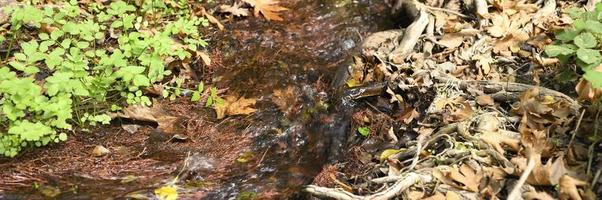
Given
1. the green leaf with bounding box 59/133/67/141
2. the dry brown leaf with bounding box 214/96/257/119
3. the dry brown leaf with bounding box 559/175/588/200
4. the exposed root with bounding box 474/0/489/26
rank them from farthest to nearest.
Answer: the exposed root with bounding box 474/0/489/26 → the dry brown leaf with bounding box 214/96/257/119 → the green leaf with bounding box 59/133/67/141 → the dry brown leaf with bounding box 559/175/588/200

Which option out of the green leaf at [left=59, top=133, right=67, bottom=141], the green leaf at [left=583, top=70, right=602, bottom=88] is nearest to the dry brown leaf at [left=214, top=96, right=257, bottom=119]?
the green leaf at [left=59, top=133, right=67, bottom=141]

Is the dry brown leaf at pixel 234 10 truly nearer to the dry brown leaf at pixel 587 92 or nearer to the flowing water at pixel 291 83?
the flowing water at pixel 291 83

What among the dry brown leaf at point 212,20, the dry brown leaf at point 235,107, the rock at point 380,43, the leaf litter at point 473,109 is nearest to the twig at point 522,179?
the leaf litter at point 473,109

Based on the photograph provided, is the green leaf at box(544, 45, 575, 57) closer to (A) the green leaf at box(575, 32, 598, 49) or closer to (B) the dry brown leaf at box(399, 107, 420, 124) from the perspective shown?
(A) the green leaf at box(575, 32, 598, 49)

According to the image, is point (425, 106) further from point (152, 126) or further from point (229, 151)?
point (152, 126)

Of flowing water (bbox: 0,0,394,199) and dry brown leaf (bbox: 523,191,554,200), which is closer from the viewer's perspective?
dry brown leaf (bbox: 523,191,554,200)

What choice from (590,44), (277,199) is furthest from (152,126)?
(590,44)

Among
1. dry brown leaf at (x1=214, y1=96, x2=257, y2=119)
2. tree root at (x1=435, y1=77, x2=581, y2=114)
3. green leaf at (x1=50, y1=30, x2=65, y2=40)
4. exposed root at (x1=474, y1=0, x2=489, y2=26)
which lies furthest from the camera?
exposed root at (x1=474, y1=0, x2=489, y2=26)
